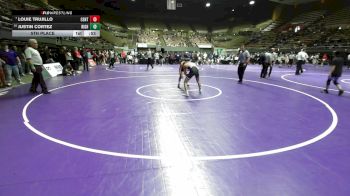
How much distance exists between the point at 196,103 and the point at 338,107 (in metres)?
3.99

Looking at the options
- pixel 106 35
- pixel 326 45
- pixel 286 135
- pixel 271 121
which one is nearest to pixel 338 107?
pixel 271 121

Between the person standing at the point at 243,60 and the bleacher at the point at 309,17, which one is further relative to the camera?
the bleacher at the point at 309,17

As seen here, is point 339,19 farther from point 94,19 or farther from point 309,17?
point 94,19

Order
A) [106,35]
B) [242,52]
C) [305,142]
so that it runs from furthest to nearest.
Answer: [106,35]
[242,52]
[305,142]

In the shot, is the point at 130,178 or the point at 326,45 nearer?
the point at 130,178

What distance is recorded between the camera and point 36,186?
323 cm

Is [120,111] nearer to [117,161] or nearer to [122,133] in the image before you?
[122,133]

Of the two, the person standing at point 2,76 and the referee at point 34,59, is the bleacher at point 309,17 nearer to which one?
the referee at point 34,59
